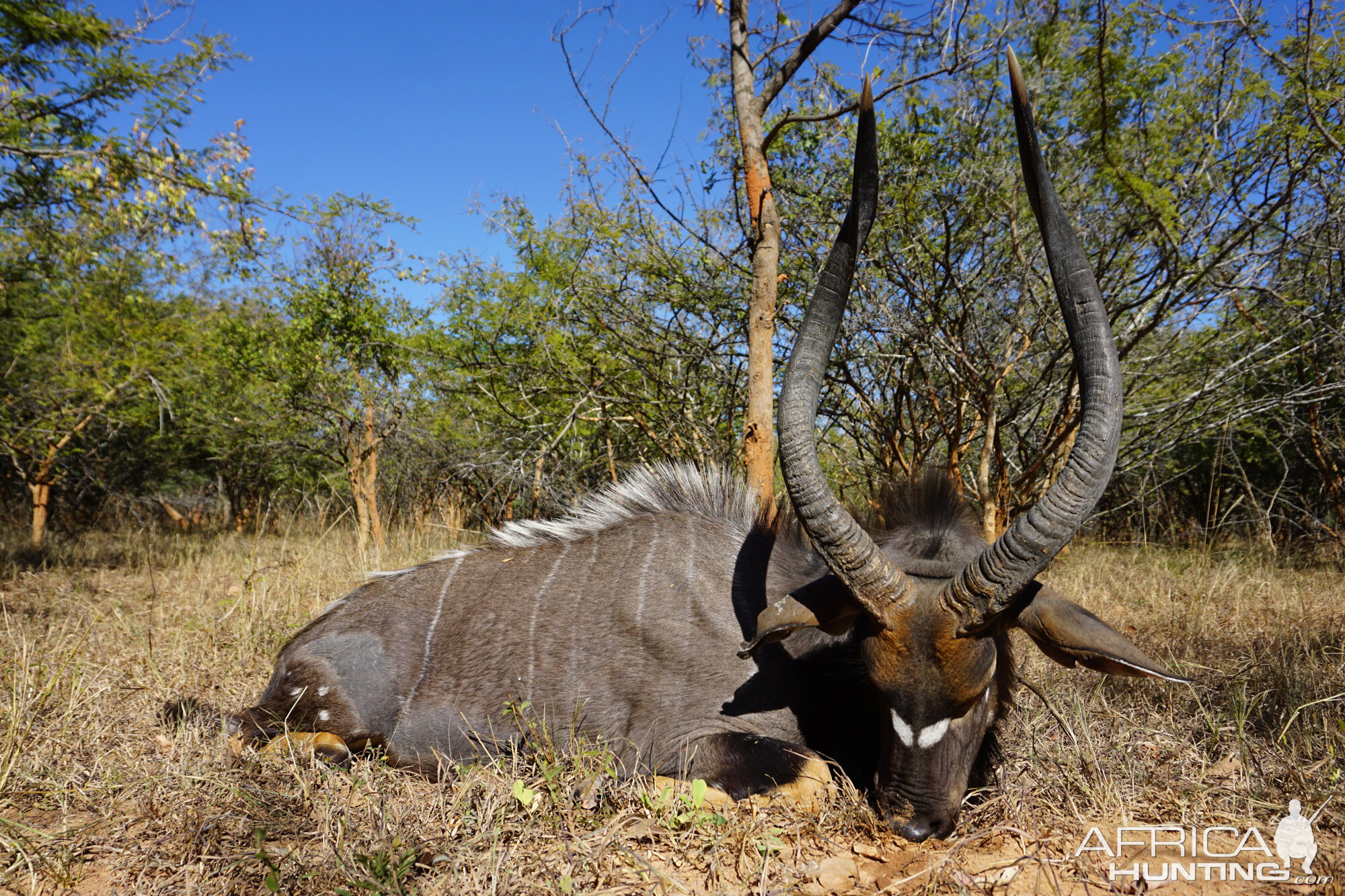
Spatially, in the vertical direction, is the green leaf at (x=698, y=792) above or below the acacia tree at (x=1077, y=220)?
below

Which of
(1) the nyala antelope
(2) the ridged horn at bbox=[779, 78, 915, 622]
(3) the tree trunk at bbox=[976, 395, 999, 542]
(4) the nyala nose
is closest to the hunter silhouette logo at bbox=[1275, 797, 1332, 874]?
(1) the nyala antelope

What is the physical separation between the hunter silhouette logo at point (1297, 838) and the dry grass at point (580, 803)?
0.04 metres

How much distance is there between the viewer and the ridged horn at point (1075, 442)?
2.19m

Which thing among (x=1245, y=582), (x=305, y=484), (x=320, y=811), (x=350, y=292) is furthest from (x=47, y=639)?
(x=305, y=484)

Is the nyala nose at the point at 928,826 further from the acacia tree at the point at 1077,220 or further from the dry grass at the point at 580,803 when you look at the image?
the acacia tree at the point at 1077,220

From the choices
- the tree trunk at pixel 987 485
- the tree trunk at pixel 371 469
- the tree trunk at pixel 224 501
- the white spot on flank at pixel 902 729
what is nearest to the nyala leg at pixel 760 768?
the white spot on flank at pixel 902 729

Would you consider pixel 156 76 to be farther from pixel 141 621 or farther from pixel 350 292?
pixel 141 621

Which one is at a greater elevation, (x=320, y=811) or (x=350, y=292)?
(x=350, y=292)

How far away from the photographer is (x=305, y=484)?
14164 millimetres

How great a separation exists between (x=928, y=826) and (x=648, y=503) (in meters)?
1.88

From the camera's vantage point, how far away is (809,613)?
2.54 m

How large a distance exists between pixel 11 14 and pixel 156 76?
0.95 metres

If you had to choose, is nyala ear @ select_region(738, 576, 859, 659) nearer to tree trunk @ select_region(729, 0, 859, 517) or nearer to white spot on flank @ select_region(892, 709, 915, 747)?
white spot on flank @ select_region(892, 709, 915, 747)

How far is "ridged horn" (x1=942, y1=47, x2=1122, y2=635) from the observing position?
2.19 m
